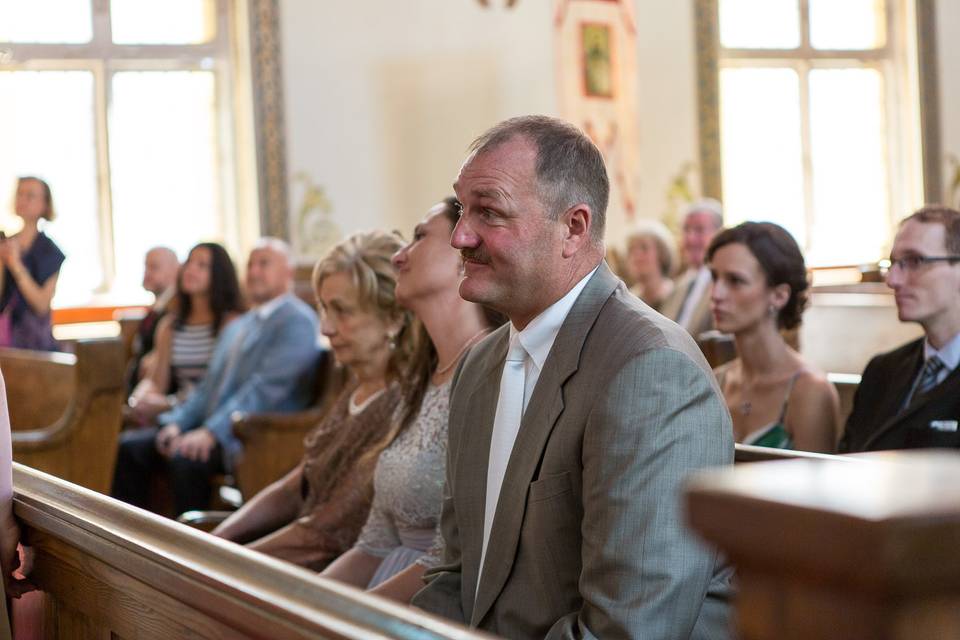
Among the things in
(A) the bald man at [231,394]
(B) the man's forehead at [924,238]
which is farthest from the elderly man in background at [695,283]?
(B) the man's forehead at [924,238]

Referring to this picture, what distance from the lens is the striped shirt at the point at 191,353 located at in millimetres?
6246

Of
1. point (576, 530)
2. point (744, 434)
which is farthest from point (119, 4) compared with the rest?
point (576, 530)

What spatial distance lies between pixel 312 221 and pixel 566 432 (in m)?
8.09

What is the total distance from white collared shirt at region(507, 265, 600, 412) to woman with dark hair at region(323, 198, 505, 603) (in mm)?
717

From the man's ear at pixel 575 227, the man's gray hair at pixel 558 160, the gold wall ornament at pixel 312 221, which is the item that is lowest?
the man's ear at pixel 575 227

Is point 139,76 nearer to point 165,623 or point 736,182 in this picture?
A: point 736,182

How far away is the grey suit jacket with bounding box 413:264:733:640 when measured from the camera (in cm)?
169

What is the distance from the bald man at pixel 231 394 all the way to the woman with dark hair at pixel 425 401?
8.25 ft

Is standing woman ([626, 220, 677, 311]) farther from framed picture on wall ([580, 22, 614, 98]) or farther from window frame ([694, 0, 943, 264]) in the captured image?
window frame ([694, 0, 943, 264])

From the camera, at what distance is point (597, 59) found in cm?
937

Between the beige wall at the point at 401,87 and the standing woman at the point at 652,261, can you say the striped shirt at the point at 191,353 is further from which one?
the beige wall at the point at 401,87

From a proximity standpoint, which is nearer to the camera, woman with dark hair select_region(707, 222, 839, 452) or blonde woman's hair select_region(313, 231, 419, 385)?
Answer: blonde woman's hair select_region(313, 231, 419, 385)

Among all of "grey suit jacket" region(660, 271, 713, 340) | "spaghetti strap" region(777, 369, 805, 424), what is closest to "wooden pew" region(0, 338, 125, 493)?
"grey suit jacket" region(660, 271, 713, 340)

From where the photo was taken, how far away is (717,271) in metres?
3.59
